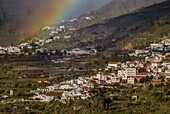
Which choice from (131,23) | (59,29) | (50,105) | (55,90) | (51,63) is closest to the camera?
(50,105)

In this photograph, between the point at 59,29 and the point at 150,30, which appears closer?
the point at 150,30

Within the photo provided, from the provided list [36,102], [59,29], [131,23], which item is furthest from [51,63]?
[59,29]

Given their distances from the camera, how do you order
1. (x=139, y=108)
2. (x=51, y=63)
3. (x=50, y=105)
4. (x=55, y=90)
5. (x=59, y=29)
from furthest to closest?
1. (x=59, y=29)
2. (x=51, y=63)
3. (x=55, y=90)
4. (x=50, y=105)
5. (x=139, y=108)

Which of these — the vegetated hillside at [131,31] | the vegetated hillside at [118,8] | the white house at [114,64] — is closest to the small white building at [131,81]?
the white house at [114,64]

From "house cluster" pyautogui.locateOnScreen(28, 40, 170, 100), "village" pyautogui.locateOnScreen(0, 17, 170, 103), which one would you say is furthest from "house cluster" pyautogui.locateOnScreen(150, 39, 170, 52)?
"house cluster" pyautogui.locateOnScreen(28, 40, 170, 100)

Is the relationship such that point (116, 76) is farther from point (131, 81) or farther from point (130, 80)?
point (131, 81)

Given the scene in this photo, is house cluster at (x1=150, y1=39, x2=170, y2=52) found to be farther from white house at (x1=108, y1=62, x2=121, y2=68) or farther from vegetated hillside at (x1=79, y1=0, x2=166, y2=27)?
vegetated hillside at (x1=79, y1=0, x2=166, y2=27)

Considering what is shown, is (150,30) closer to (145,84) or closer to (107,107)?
(145,84)

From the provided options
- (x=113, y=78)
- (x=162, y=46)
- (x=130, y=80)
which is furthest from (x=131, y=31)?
(x=130, y=80)
